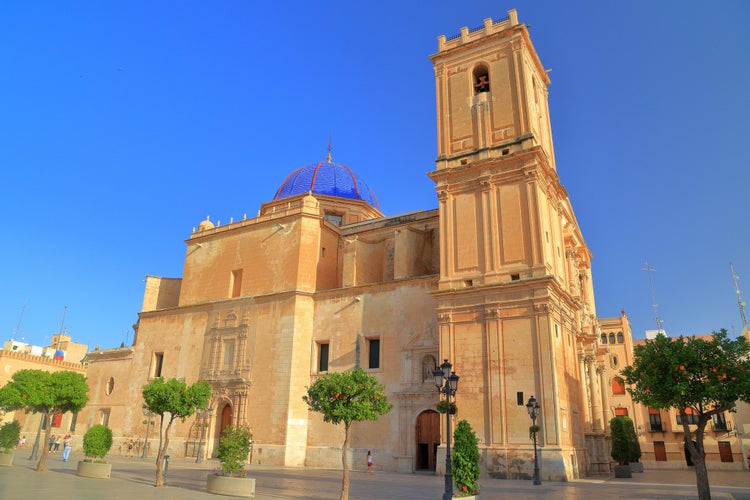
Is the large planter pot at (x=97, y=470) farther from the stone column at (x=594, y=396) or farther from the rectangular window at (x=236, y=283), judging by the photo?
the stone column at (x=594, y=396)

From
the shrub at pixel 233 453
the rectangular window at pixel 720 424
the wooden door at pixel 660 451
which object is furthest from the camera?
the wooden door at pixel 660 451

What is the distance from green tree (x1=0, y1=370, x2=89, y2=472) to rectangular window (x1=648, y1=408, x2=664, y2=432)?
4020 cm

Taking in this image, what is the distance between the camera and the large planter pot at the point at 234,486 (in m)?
13.4

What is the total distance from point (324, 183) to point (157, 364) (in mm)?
16003

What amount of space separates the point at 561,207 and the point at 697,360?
52.5 ft

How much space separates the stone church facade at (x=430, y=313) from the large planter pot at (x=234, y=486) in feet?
31.4

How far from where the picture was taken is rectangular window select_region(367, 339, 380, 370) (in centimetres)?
2597

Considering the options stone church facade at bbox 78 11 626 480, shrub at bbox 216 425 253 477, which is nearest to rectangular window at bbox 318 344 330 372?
stone church facade at bbox 78 11 626 480

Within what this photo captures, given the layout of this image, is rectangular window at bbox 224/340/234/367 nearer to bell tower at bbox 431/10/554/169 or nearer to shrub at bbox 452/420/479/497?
bell tower at bbox 431/10/554/169

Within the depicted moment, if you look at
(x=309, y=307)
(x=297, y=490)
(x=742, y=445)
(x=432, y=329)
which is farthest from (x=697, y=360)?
(x=742, y=445)

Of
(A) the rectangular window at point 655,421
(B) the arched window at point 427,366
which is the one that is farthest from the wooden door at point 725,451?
(B) the arched window at point 427,366

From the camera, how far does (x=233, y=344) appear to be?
2969cm

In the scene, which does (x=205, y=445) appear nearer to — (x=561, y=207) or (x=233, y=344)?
(x=233, y=344)

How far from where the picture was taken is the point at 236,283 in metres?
31.8
